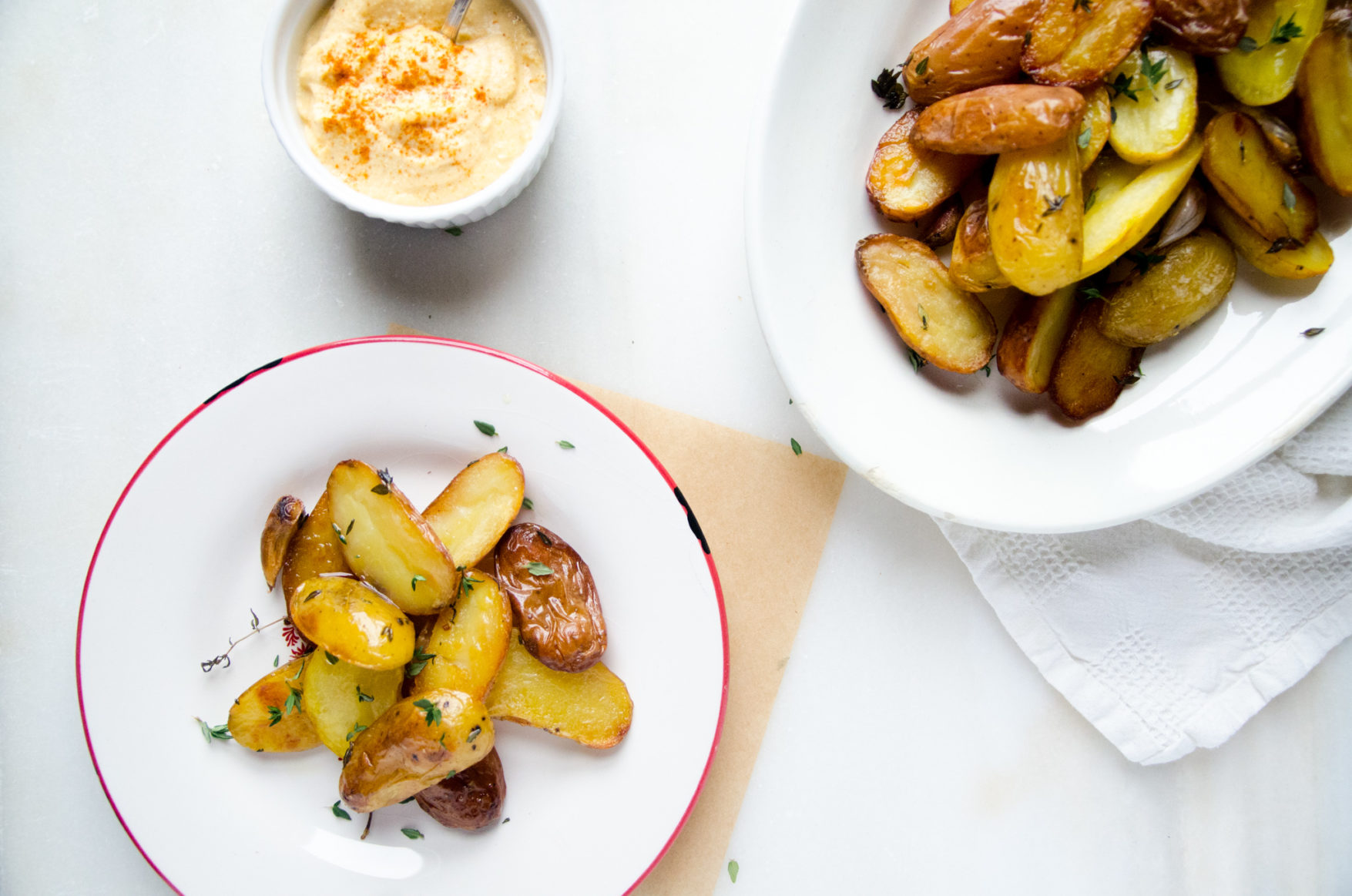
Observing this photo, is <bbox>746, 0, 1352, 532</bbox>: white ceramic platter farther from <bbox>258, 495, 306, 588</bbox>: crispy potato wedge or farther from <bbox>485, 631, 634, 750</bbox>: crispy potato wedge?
<bbox>258, 495, 306, 588</bbox>: crispy potato wedge

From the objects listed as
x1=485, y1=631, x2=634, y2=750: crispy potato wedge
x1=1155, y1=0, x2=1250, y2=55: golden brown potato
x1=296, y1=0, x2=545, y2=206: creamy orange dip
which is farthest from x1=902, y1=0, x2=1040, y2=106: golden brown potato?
x1=485, y1=631, x2=634, y2=750: crispy potato wedge

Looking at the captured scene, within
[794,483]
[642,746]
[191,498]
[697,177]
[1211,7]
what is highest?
[1211,7]

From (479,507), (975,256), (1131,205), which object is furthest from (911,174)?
(479,507)

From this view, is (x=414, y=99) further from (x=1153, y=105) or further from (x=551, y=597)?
(x=1153, y=105)

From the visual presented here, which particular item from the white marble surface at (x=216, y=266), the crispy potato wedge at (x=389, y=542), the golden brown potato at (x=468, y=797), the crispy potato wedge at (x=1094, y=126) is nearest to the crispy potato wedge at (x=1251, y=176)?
the crispy potato wedge at (x=1094, y=126)

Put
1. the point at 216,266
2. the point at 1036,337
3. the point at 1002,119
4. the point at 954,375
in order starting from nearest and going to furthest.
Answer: the point at 1002,119 → the point at 1036,337 → the point at 954,375 → the point at 216,266

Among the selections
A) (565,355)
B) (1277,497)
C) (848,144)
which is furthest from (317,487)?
(1277,497)

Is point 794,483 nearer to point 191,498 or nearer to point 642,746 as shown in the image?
point 642,746

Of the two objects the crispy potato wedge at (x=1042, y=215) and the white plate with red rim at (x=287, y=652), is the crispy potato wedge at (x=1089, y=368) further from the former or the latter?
the white plate with red rim at (x=287, y=652)
